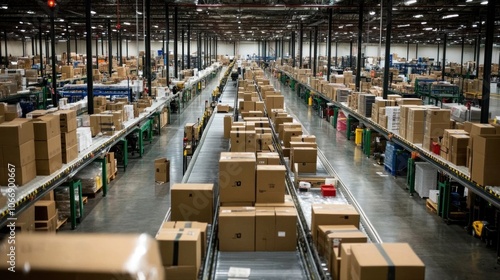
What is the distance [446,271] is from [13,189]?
6.03m

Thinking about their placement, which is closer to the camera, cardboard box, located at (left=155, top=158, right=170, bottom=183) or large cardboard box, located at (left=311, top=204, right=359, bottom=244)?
large cardboard box, located at (left=311, top=204, right=359, bottom=244)

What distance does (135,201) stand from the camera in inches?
406

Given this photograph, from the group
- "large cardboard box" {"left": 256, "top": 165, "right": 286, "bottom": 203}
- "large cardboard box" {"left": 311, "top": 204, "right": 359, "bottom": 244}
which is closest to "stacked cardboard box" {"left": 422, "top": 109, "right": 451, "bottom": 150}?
"large cardboard box" {"left": 311, "top": 204, "right": 359, "bottom": 244}

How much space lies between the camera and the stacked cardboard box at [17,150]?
258 inches

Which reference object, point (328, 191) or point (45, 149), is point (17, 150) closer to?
point (45, 149)

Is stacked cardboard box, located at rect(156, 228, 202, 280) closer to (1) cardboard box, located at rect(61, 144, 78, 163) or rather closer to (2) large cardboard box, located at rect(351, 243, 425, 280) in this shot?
(2) large cardboard box, located at rect(351, 243, 425, 280)

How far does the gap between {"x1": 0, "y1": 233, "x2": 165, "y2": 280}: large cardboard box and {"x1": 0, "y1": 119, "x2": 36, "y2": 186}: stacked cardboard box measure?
17.4 feet

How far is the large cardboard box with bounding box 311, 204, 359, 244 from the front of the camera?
20.0 feet

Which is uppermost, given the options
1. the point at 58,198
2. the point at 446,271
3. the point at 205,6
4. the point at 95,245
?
the point at 205,6

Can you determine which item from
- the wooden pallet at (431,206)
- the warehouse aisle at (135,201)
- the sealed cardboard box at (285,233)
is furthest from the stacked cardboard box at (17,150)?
the wooden pallet at (431,206)

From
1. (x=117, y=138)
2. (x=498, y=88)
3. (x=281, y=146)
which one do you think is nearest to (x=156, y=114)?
(x=117, y=138)

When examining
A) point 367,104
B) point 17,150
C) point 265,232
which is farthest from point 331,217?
point 367,104

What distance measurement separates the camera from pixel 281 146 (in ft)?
37.1

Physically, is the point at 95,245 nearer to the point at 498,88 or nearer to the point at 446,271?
the point at 446,271
